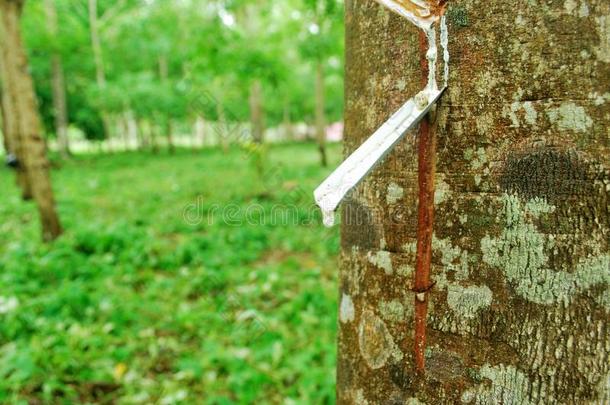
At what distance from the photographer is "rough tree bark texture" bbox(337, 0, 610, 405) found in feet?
2.04

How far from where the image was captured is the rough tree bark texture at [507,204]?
621mm

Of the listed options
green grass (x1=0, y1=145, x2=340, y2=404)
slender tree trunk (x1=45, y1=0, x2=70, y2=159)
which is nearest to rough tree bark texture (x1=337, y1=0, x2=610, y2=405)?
green grass (x1=0, y1=145, x2=340, y2=404)

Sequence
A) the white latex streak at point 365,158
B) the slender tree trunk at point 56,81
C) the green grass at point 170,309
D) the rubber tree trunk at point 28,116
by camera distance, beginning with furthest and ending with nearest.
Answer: the slender tree trunk at point 56,81
the rubber tree trunk at point 28,116
the green grass at point 170,309
the white latex streak at point 365,158

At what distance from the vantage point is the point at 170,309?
4.05 m

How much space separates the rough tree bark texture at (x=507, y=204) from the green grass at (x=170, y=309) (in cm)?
226

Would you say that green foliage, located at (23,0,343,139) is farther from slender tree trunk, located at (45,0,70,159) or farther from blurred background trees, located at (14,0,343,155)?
slender tree trunk, located at (45,0,70,159)

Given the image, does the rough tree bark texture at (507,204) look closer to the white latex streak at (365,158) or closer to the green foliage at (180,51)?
the white latex streak at (365,158)

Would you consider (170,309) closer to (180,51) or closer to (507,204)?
(507,204)

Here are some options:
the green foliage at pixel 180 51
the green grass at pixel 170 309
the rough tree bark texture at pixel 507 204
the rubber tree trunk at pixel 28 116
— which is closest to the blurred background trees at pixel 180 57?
the green foliage at pixel 180 51

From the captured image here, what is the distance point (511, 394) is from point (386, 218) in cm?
35

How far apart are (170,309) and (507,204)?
3.87 metres

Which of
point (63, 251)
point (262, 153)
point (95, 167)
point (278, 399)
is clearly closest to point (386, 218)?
point (278, 399)

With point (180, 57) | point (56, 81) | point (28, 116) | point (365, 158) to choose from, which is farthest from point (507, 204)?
point (56, 81)

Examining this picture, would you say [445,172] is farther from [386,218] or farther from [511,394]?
[511,394]
